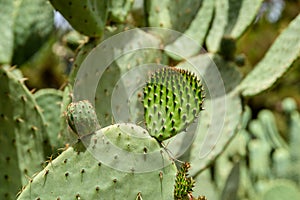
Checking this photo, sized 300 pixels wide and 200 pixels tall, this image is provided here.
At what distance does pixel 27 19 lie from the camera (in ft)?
6.77

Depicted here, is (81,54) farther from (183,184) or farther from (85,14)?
(183,184)

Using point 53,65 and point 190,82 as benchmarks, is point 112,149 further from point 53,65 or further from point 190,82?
point 53,65

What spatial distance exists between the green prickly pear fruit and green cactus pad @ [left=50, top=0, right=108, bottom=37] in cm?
41

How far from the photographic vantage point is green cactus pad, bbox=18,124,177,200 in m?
1.32

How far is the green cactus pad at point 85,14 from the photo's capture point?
5.33 feet

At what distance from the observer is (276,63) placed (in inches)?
83.7

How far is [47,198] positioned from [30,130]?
0.49 metres

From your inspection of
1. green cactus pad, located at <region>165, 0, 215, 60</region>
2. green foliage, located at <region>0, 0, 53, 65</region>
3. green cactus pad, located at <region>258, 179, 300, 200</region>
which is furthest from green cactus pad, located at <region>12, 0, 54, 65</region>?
green cactus pad, located at <region>258, 179, 300, 200</region>

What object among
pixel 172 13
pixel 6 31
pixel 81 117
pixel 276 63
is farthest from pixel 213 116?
pixel 81 117

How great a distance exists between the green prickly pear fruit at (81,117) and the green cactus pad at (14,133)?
47 cm

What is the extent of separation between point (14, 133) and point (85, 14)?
41cm

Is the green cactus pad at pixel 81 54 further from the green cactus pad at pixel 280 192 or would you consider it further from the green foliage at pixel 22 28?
the green cactus pad at pixel 280 192

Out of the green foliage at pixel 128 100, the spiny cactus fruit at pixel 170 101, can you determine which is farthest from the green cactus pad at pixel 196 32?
the spiny cactus fruit at pixel 170 101

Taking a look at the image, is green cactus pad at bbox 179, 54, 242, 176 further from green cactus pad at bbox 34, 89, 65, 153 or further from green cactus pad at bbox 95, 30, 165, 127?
green cactus pad at bbox 34, 89, 65, 153
